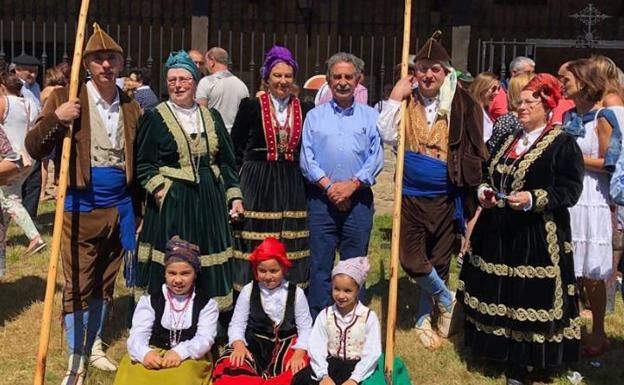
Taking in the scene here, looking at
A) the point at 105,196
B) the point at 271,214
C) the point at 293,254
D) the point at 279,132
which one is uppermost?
the point at 279,132

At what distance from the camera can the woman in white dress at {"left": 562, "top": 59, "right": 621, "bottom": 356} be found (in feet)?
15.3

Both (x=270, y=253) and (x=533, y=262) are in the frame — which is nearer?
(x=270, y=253)

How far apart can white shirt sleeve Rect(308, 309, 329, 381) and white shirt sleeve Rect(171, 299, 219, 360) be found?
52 cm

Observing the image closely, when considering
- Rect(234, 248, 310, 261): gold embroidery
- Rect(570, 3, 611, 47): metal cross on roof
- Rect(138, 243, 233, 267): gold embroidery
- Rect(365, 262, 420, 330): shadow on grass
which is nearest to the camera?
Rect(138, 243, 233, 267): gold embroidery

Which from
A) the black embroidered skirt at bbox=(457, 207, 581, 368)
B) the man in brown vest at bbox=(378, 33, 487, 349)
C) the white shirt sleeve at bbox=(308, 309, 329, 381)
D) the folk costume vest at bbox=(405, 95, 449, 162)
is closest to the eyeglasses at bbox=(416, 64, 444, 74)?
the man in brown vest at bbox=(378, 33, 487, 349)

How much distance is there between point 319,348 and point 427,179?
1.44 meters

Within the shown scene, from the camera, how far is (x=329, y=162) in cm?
477

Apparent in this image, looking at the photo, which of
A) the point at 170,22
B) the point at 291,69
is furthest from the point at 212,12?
the point at 291,69

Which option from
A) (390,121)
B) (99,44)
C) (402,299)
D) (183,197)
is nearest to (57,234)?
(183,197)

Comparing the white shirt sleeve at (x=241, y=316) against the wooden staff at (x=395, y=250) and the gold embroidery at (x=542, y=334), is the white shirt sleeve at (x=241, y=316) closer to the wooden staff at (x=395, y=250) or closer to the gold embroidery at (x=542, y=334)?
the wooden staff at (x=395, y=250)

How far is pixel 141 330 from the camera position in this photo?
4195 mm

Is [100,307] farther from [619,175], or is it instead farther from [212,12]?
[212,12]

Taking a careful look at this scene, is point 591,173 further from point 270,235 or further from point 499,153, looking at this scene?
point 270,235

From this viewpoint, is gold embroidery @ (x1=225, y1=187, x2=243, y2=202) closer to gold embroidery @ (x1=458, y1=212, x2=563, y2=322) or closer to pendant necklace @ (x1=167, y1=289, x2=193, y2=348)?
pendant necklace @ (x1=167, y1=289, x2=193, y2=348)
